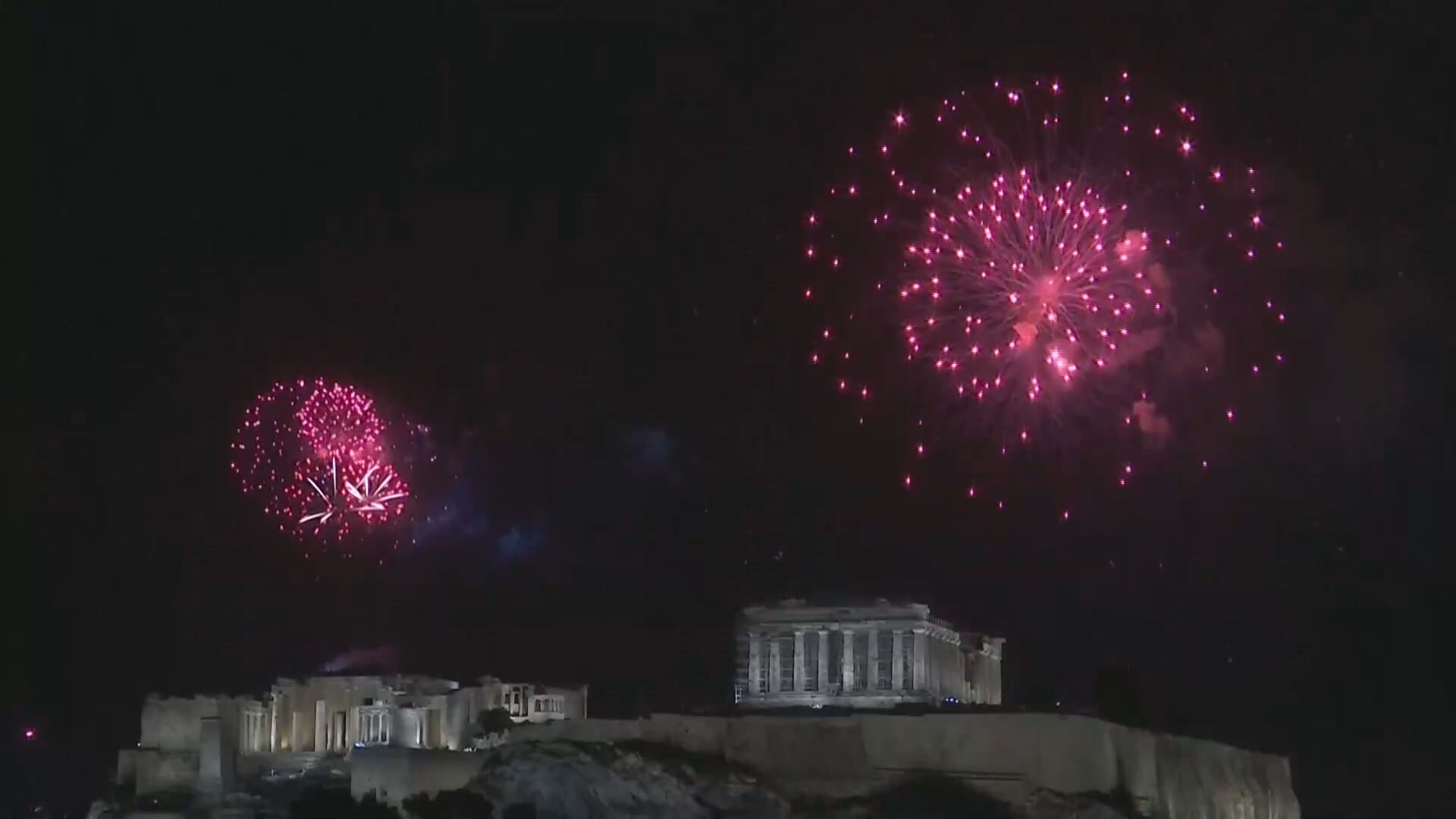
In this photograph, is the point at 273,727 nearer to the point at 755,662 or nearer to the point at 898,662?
the point at 755,662

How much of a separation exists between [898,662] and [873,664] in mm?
1011

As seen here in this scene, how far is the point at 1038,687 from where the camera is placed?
91.1 metres

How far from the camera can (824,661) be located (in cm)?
8350

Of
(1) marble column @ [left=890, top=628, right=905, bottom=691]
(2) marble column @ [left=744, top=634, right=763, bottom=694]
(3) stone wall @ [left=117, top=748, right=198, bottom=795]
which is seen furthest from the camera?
(2) marble column @ [left=744, top=634, right=763, bottom=694]

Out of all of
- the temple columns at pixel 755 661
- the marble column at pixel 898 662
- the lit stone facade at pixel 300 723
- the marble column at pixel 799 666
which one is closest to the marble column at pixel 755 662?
the temple columns at pixel 755 661

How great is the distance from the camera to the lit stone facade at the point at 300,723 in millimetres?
83625

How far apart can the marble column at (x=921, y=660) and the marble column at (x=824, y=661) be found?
11.4ft

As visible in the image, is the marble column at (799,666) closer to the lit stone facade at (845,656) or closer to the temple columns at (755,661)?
the lit stone facade at (845,656)

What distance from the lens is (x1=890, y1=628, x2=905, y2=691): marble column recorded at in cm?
8256

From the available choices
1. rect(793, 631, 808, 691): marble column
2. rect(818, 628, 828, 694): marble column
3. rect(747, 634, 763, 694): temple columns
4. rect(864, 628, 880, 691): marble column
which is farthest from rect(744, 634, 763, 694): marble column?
rect(864, 628, 880, 691): marble column

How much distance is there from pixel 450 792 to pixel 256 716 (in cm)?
2081

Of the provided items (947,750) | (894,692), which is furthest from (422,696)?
(947,750)

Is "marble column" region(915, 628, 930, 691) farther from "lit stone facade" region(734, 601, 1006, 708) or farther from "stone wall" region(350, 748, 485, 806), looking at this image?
"stone wall" region(350, 748, 485, 806)

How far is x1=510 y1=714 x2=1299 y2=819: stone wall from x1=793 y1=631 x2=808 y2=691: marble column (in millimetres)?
13051
